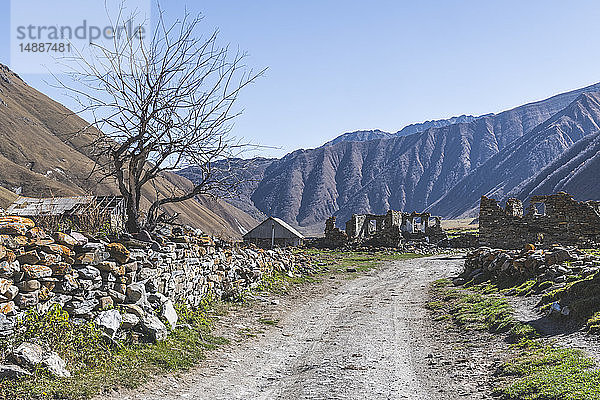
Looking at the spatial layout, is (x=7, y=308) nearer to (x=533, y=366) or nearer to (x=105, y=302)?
(x=105, y=302)

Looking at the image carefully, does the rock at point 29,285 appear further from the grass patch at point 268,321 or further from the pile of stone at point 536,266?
the pile of stone at point 536,266

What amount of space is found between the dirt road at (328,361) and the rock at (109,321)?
46.6 inches

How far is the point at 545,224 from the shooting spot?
1049 inches

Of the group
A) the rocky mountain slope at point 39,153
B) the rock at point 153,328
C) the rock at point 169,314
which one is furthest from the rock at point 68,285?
the rocky mountain slope at point 39,153

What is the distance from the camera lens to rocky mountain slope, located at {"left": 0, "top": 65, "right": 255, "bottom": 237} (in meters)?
78.2

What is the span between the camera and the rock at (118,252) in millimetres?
8898

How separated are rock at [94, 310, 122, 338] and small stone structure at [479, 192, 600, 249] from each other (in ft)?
75.6

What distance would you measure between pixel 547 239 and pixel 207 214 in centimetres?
10476

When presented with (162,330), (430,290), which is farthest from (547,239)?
(162,330)

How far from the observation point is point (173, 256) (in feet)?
35.8

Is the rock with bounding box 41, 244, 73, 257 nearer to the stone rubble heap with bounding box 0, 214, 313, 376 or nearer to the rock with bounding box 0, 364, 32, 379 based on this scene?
the stone rubble heap with bounding box 0, 214, 313, 376

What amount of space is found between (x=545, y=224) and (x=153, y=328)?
77.2 ft

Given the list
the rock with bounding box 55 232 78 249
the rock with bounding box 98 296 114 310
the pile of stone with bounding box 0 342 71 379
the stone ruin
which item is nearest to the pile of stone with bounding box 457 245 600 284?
the rock with bounding box 98 296 114 310

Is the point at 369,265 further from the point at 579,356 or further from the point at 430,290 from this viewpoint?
the point at 579,356
